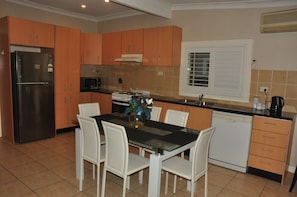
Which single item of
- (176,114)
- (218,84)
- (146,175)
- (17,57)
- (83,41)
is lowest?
(146,175)

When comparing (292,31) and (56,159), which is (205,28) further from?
(56,159)

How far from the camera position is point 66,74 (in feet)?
16.0

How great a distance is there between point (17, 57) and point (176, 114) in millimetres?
2909

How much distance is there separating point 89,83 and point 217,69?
10.0ft

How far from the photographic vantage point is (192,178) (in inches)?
89.7

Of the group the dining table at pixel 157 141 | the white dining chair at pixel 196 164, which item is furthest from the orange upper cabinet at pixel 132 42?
the white dining chair at pixel 196 164

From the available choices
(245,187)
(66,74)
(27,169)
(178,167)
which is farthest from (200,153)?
(66,74)

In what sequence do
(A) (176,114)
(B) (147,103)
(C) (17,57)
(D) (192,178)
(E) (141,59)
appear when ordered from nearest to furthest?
(D) (192,178), (B) (147,103), (A) (176,114), (C) (17,57), (E) (141,59)

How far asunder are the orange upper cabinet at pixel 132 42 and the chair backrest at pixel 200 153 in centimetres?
287

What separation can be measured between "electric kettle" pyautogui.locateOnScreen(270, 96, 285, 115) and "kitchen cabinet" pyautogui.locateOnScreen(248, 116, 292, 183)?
0.82ft

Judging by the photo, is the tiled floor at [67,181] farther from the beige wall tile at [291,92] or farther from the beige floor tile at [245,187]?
the beige wall tile at [291,92]

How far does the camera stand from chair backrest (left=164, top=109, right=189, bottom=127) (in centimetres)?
309

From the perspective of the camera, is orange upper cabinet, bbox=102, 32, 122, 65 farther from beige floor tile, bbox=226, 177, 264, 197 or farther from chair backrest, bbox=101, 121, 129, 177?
beige floor tile, bbox=226, 177, 264, 197

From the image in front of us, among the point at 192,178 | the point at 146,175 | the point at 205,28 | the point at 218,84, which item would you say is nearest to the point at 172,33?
the point at 205,28
